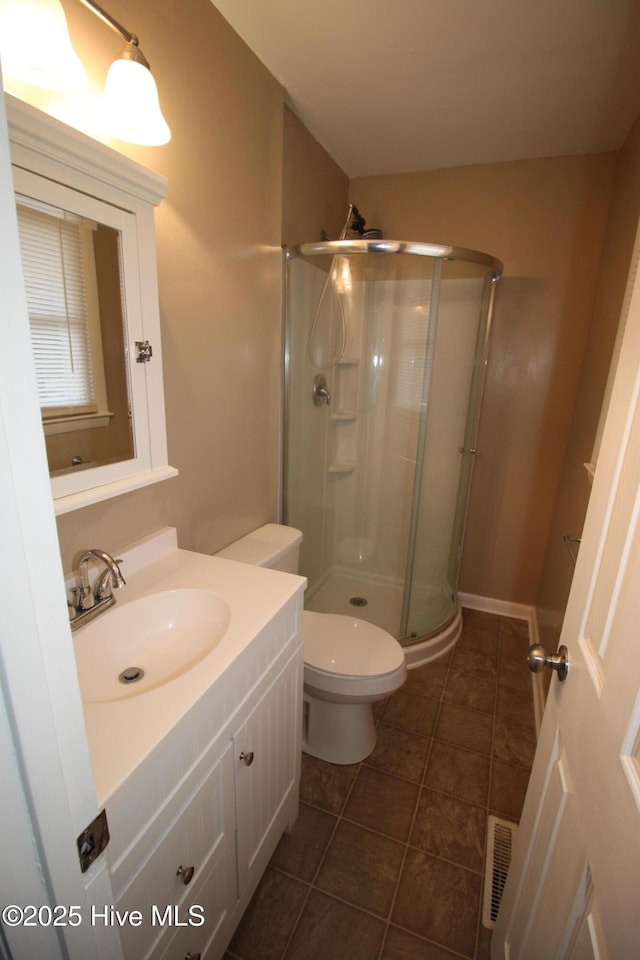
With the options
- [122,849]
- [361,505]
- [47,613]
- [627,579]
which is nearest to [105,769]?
[122,849]

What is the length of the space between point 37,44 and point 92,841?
1.30 m

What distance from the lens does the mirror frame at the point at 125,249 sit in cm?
82

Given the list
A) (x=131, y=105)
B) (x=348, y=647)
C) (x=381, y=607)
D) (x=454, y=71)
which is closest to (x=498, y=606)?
(x=381, y=607)

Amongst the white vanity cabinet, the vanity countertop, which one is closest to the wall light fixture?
the vanity countertop

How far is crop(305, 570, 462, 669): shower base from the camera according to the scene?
2.32 meters

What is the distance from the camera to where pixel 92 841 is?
0.51m

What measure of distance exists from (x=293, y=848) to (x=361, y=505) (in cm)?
177

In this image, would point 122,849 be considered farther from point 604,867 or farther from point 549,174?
point 549,174

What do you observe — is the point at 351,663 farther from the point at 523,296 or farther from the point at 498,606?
the point at 523,296

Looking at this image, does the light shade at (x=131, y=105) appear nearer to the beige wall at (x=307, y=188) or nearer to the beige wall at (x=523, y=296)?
the beige wall at (x=307, y=188)

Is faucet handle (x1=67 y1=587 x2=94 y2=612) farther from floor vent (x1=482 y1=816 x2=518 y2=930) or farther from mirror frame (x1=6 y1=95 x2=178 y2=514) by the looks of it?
floor vent (x1=482 y1=816 x2=518 y2=930)

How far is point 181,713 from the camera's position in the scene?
0.78 m

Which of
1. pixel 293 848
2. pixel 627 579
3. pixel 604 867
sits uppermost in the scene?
pixel 627 579

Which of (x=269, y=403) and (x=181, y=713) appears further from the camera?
(x=269, y=403)
